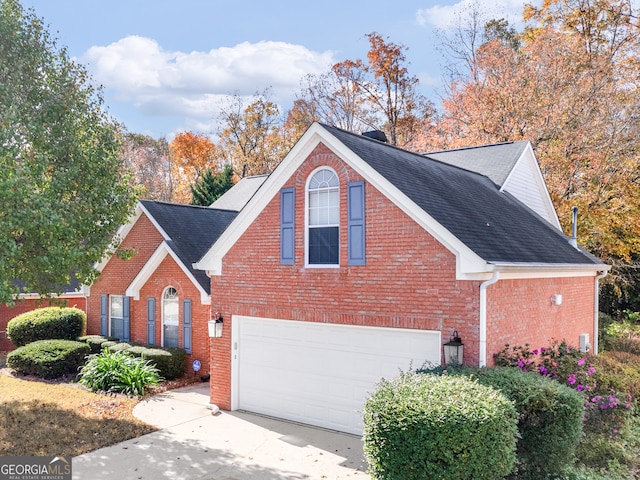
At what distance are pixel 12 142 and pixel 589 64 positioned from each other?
24.0 m

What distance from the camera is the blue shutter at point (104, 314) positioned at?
1842 centimetres

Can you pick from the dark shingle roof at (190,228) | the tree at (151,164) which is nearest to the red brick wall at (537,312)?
the dark shingle roof at (190,228)

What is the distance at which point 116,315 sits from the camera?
18250 mm

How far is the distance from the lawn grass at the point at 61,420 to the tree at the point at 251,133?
26.8 metres

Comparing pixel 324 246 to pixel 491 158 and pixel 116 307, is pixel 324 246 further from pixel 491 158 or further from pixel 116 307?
pixel 116 307

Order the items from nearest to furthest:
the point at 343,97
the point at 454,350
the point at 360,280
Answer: the point at 454,350, the point at 360,280, the point at 343,97

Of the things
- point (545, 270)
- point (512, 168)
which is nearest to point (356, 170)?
point (545, 270)

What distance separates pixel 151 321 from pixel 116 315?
7.12 ft

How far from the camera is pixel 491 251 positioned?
9.22m

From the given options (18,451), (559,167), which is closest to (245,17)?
(18,451)

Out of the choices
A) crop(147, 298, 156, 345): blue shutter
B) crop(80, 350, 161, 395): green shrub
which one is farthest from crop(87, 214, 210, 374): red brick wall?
crop(80, 350, 161, 395): green shrub

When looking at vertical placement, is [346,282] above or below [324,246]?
below

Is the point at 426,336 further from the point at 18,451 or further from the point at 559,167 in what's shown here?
the point at 559,167

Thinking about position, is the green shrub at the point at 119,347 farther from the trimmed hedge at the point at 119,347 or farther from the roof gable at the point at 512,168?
the roof gable at the point at 512,168
